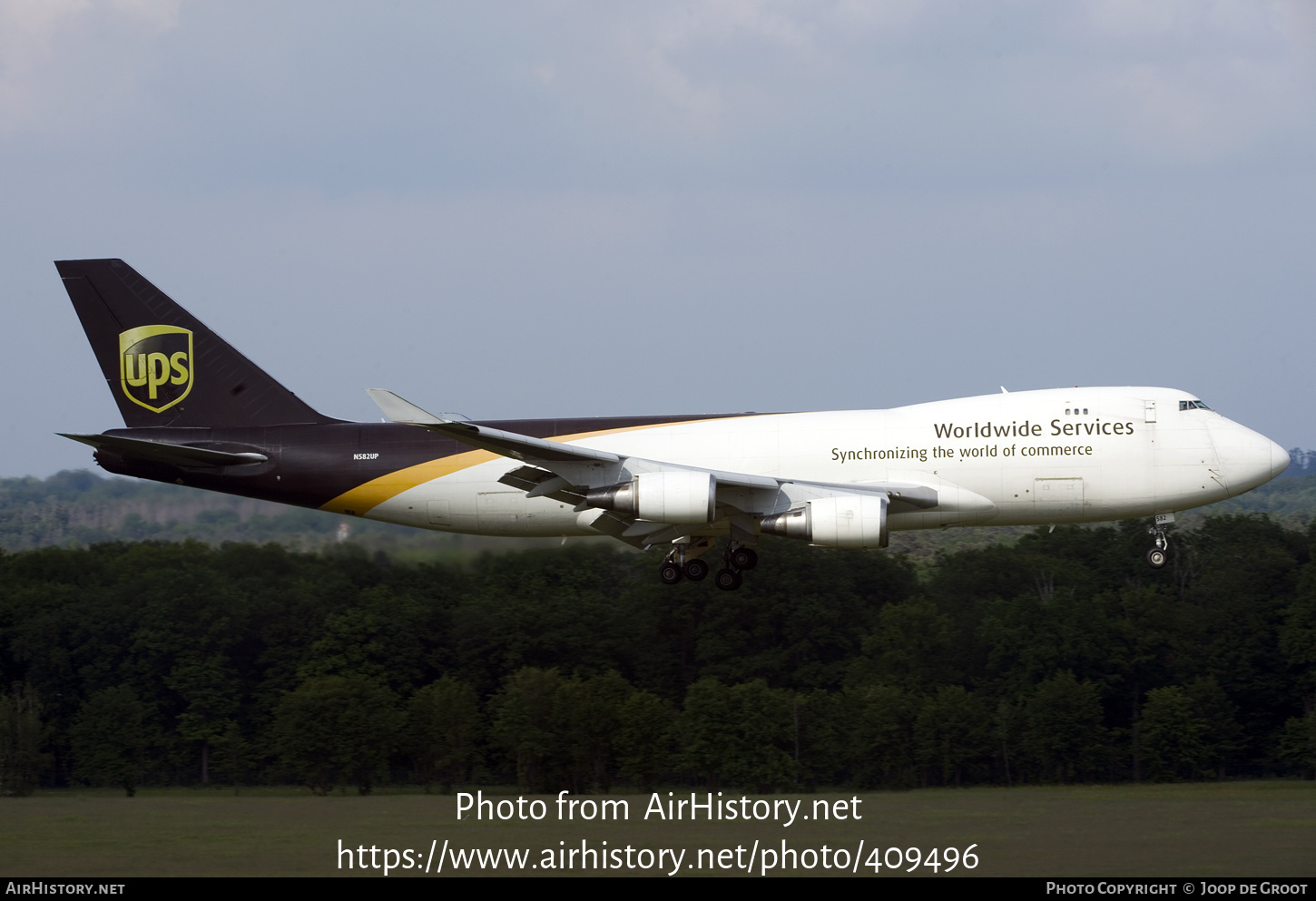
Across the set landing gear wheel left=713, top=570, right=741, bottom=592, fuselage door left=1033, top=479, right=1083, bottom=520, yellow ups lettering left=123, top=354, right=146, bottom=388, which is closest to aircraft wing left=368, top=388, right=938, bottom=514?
landing gear wheel left=713, top=570, right=741, bottom=592

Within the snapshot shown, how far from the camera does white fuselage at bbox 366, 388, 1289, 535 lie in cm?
3316

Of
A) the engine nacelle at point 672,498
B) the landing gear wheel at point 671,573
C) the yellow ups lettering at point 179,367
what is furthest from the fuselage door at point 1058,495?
the yellow ups lettering at point 179,367

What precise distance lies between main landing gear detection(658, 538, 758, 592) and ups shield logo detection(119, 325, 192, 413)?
42.8ft

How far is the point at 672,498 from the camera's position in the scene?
31562mm

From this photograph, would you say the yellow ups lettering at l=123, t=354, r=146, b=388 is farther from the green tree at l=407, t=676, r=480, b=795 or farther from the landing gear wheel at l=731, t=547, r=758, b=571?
the green tree at l=407, t=676, r=480, b=795

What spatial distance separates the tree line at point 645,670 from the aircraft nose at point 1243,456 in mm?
30745

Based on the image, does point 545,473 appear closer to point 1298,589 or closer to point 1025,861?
point 1025,861

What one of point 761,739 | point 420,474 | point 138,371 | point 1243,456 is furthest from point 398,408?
point 761,739

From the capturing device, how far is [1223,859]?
28938 mm

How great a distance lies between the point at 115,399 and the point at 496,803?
60.2 feet

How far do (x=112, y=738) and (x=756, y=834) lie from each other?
141 ft

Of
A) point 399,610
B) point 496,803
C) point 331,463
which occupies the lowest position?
point 496,803

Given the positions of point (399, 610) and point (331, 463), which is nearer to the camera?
point (331, 463)
